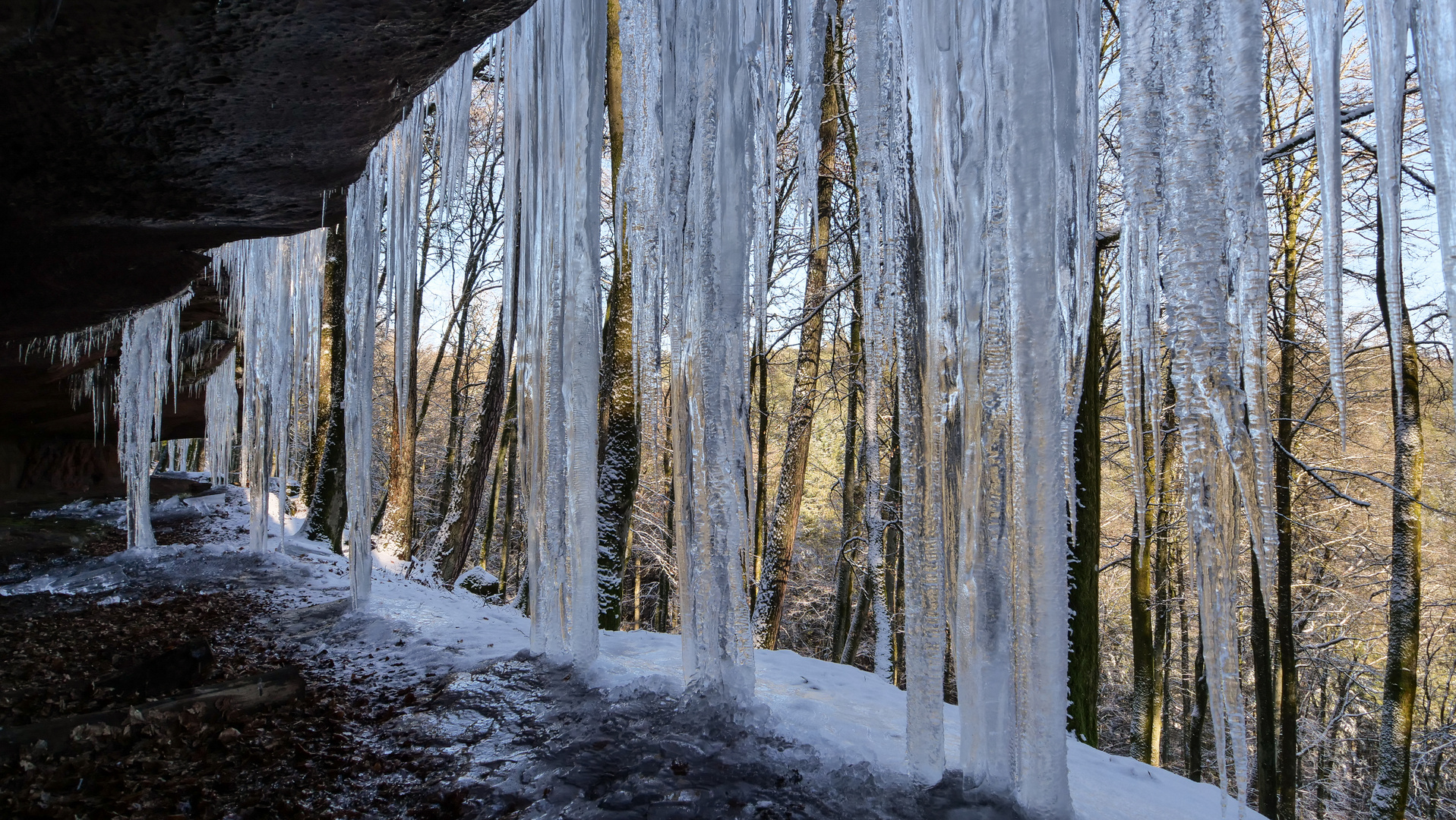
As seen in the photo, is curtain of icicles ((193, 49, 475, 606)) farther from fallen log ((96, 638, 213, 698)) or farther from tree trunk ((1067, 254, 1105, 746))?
tree trunk ((1067, 254, 1105, 746))

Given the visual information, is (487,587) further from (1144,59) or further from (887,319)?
(1144,59)

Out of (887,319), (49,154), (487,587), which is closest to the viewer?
(49,154)

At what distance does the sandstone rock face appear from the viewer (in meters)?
1.82

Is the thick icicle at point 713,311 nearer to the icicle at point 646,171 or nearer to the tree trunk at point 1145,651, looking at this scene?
the icicle at point 646,171

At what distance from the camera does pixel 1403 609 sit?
6039mm

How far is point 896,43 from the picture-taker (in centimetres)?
268

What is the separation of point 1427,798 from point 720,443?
1040 cm

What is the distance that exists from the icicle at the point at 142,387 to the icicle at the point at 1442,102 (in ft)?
25.3

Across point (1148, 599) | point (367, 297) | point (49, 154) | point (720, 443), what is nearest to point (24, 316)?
point (367, 297)

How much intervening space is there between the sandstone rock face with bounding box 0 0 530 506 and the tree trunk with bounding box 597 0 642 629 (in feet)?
8.13

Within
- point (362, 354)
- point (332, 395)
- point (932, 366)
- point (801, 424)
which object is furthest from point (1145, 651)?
point (332, 395)

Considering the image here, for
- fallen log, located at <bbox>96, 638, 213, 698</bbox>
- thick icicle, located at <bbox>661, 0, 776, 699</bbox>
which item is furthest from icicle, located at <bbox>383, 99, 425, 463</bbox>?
thick icicle, located at <bbox>661, 0, 776, 699</bbox>

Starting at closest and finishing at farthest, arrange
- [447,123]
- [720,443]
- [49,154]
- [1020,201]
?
[1020,201], [49,154], [720,443], [447,123]

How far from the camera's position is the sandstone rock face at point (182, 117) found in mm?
1824
